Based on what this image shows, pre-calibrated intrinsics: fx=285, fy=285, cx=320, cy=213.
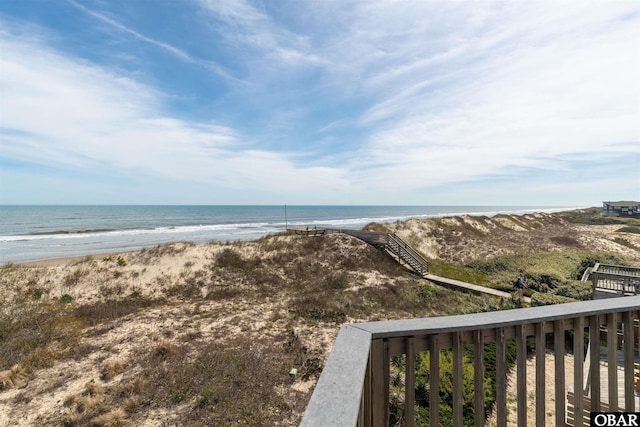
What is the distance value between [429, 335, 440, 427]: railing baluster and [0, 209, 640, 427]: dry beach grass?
536cm

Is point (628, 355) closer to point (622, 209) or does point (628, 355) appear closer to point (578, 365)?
point (578, 365)

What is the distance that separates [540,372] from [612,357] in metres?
0.72

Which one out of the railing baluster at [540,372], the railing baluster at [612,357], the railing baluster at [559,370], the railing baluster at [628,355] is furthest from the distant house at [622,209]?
the railing baluster at [540,372]

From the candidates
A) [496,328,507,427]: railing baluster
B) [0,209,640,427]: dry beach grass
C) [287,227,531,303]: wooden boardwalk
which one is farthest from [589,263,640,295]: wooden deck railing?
[496,328,507,427]: railing baluster

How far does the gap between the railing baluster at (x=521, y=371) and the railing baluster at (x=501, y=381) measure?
0.10 metres

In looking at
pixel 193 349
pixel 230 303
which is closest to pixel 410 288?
pixel 230 303

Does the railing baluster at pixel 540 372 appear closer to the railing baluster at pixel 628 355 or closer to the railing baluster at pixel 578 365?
the railing baluster at pixel 578 365

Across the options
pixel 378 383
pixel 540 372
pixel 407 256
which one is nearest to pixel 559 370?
pixel 540 372

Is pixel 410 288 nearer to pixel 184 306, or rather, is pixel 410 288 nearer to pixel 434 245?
→ pixel 184 306

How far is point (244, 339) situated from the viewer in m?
9.85

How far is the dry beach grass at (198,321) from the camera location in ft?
22.0

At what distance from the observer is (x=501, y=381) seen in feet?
7.78

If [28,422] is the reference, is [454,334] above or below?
above

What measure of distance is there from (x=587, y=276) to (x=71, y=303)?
2680 cm
